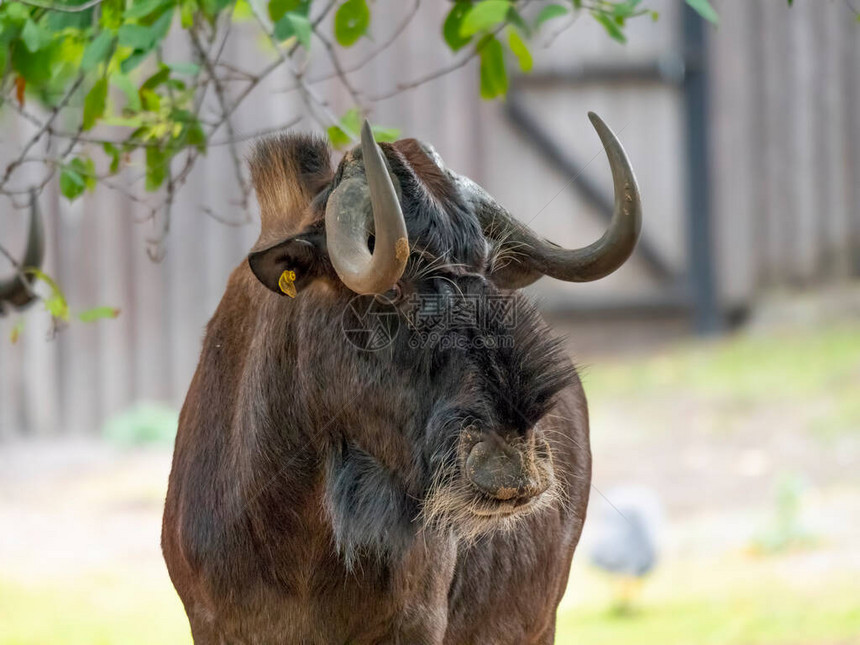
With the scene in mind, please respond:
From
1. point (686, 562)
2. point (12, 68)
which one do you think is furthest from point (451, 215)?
point (686, 562)

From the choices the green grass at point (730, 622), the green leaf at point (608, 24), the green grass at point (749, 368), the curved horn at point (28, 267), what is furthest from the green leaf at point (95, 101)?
the green grass at point (749, 368)

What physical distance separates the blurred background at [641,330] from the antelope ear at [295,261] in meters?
4.56

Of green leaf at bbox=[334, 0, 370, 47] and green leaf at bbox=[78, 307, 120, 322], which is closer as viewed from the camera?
green leaf at bbox=[334, 0, 370, 47]

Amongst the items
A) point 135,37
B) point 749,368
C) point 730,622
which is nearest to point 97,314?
point 135,37

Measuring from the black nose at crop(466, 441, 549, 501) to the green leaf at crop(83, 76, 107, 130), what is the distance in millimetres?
1968

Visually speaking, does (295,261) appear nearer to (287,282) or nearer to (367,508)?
(287,282)

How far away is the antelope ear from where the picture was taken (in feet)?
11.1

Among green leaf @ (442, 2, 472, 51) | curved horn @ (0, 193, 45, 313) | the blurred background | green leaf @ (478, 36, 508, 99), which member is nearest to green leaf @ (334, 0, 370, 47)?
green leaf @ (442, 2, 472, 51)

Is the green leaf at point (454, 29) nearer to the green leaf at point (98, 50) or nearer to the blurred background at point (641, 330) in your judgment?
the green leaf at point (98, 50)

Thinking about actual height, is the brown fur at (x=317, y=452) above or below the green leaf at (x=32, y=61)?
below

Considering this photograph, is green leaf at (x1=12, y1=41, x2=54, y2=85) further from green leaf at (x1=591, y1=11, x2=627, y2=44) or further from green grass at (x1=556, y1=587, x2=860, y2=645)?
green grass at (x1=556, y1=587, x2=860, y2=645)

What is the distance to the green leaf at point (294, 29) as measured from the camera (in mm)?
4004

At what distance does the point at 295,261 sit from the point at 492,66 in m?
1.47

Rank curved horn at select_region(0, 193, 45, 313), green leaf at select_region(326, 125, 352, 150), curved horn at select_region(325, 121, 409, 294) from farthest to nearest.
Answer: curved horn at select_region(0, 193, 45, 313) → green leaf at select_region(326, 125, 352, 150) → curved horn at select_region(325, 121, 409, 294)
